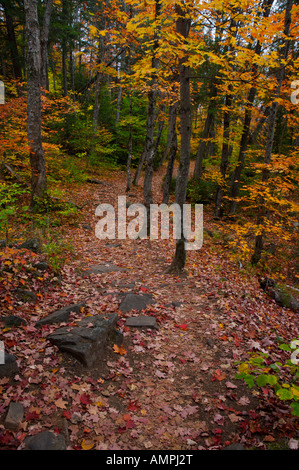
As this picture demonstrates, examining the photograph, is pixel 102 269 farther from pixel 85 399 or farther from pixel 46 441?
pixel 46 441

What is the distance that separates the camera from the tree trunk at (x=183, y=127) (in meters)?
6.06

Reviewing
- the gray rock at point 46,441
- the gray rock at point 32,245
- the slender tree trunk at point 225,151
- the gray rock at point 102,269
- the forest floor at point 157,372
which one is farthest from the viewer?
the slender tree trunk at point 225,151

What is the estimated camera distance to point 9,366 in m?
3.41

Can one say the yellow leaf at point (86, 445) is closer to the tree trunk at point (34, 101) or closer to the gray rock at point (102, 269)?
the gray rock at point (102, 269)

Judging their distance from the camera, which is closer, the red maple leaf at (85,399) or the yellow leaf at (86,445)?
the yellow leaf at (86,445)

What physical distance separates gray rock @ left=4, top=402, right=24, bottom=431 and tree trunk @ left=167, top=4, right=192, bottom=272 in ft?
17.5

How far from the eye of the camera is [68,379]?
11.9 ft

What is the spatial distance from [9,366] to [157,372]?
2.22m

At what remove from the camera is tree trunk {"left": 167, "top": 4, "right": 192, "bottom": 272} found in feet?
19.9

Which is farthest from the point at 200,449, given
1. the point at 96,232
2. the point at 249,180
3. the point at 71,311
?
the point at 249,180

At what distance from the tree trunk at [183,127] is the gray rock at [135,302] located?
1.92 m

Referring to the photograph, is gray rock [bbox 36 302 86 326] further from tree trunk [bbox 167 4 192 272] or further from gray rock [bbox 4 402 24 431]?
tree trunk [bbox 167 4 192 272]

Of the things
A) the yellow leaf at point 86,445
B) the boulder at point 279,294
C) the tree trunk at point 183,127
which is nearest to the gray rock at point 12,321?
the yellow leaf at point 86,445

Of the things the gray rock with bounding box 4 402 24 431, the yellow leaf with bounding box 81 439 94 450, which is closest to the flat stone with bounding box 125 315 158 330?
the yellow leaf with bounding box 81 439 94 450
